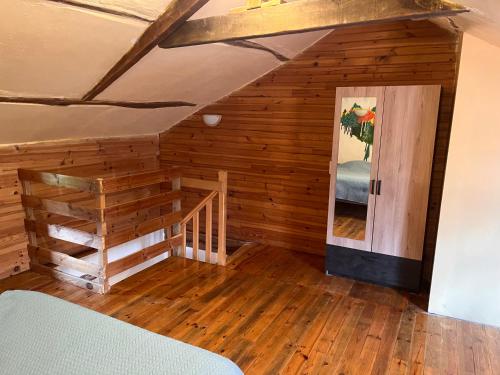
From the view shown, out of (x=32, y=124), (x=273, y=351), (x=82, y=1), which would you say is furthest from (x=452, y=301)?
(x=32, y=124)

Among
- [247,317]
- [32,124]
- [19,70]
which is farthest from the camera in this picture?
[32,124]

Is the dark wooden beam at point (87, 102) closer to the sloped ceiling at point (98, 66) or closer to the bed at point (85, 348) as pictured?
the sloped ceiling at point (98, 66)

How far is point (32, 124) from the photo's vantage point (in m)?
3.04

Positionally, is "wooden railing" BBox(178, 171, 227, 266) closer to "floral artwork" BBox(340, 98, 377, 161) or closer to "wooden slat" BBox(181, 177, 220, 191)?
"wooden slat" BBox(181, 177, 220, 191)

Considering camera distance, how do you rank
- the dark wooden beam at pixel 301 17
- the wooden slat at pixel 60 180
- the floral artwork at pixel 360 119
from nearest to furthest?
the dark wooden beam at pixel 301 17 < the wooden slat at pixel 60 180 < the floral artwork at pixel 360 119

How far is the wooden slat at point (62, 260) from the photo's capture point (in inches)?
120

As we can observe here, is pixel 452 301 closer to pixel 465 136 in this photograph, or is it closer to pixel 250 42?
pixel 465 136

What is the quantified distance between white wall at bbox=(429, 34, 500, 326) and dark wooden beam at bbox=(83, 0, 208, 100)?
6.32 feet

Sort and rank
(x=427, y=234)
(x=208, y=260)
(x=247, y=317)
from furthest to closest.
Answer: (x=208, y=260)
(x=427, y=234)
(x=247, y=317)

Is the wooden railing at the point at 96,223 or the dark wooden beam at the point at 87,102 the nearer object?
the dark wooden beam at the point at 87,102

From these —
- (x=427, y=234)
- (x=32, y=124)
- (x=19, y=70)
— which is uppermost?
(x=19, y=70)

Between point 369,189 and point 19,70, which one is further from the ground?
point 19,70

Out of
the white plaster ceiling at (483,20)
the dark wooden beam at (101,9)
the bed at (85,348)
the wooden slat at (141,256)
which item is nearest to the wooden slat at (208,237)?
the wooden slat at (141,256)

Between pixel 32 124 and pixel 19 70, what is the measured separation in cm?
85
